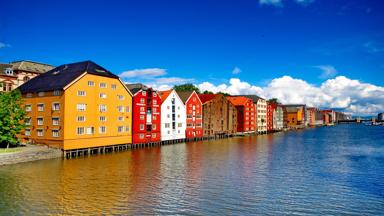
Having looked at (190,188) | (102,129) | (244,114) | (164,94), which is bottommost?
(190,188)

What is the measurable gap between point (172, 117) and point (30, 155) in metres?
42.2

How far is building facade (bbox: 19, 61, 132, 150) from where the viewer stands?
54.4m

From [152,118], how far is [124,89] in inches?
478

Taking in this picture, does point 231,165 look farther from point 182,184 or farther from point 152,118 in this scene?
point 152,118

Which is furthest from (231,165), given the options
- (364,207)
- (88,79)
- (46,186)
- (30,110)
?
(30,110)

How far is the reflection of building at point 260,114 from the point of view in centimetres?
14212

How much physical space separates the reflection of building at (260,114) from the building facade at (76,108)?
3432 inches

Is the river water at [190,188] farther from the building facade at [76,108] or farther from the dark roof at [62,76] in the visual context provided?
the dark roof at [62,76]

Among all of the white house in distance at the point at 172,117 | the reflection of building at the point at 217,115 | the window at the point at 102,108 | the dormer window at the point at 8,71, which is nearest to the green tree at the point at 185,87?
the reflection of building at the point at 217,115

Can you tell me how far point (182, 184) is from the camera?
3469 cm

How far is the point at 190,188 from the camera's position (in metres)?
32.7

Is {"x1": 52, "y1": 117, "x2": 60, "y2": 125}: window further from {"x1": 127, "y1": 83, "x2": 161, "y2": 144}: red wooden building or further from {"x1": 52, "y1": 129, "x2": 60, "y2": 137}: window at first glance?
{"x1": 127, "y1": 83, "x2": 161, "y2": 144}: red wooden building

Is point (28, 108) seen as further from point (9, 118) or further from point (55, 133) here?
point (55, 133)

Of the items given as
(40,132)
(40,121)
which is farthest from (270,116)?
(40,132)
